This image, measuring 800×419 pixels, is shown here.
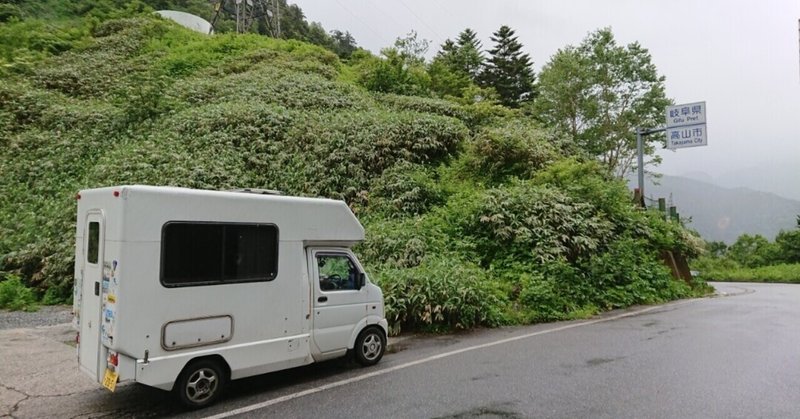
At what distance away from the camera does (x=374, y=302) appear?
7074 mm

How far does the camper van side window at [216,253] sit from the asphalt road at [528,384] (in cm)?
147

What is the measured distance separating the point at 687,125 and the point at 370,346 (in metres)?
18.9

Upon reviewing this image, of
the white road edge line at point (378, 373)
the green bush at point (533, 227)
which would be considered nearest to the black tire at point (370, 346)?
the white road edge line at point (378, 373)

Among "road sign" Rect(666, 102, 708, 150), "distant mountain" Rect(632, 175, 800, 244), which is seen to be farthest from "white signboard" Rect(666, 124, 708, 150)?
"distant mountain" Rect(632, 175, 800, 244)

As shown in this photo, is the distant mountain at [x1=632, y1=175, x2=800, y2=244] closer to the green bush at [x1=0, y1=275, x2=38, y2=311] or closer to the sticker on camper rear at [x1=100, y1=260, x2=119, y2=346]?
the green bush at [x1=0, y1=275, x2=38, y2=311]

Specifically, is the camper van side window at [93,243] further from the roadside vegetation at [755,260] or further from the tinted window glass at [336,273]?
the roadside vegetation at [755,260]

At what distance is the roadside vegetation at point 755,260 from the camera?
35969 mm

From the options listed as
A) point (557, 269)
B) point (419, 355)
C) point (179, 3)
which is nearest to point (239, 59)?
point (557, 269)

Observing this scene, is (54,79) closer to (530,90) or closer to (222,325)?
(222,325)

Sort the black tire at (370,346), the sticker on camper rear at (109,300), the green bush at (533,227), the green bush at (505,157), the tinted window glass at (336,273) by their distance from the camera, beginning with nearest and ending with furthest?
the sticker on camper rear at (109,300)
the tinted window glass at (336,273)
the black tire at (370,346)
the green bush at (533,227)
the green bush at (505,157)

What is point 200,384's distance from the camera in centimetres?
525

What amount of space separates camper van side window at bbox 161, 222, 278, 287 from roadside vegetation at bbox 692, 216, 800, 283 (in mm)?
39931

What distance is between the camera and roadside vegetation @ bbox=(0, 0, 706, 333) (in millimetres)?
11828

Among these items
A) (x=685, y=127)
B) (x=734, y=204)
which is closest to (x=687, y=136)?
(x=685, y=127)
